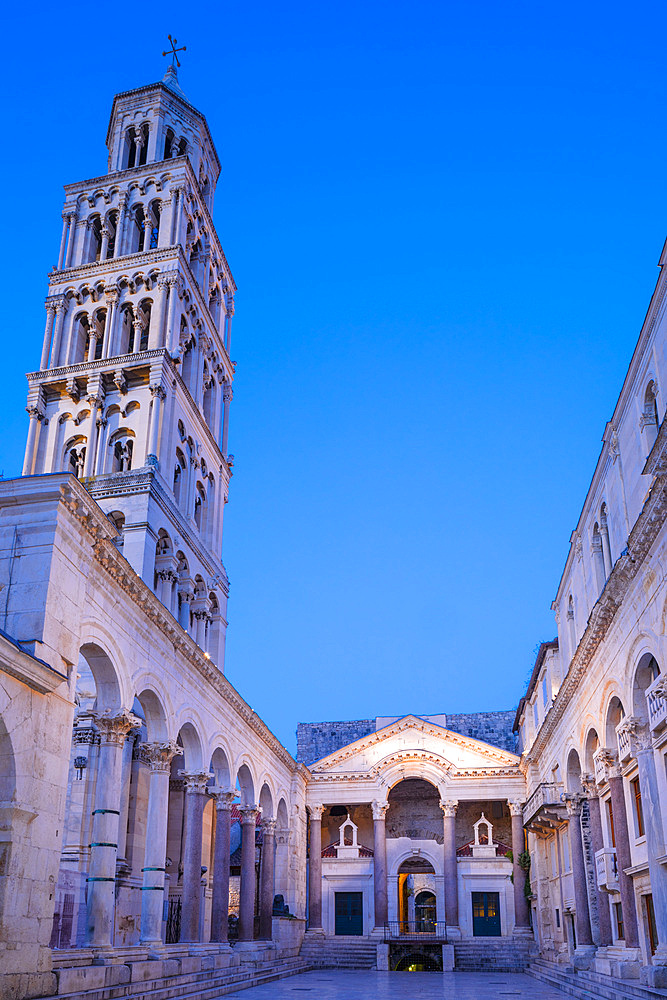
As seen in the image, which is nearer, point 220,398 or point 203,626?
point 203,626

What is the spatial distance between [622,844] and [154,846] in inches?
437

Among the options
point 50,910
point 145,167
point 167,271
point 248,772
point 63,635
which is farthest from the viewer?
point 145,167

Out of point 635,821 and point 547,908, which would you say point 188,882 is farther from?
point 547,908

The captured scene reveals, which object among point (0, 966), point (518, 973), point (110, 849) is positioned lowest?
point (518, 973)

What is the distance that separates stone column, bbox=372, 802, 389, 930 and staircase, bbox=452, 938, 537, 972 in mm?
3757

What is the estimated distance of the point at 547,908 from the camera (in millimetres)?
35688

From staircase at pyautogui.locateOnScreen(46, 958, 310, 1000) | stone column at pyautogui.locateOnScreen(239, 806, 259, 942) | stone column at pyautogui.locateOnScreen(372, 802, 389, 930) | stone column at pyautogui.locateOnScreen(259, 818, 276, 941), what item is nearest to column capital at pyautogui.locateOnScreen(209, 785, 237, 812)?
stone column at pyautogui.locateOnScreen(239, 806, 259, 942)

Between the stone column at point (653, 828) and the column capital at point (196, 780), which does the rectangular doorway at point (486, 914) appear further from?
the stone column at point (653, 828)

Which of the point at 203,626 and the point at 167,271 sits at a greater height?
the point at 167,271

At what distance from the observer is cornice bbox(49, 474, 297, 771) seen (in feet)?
52.4

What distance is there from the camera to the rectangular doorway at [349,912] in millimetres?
43537

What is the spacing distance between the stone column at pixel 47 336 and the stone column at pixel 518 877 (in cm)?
2960

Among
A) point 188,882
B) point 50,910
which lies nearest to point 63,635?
point 50,910

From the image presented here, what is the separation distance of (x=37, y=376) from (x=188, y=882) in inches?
744
